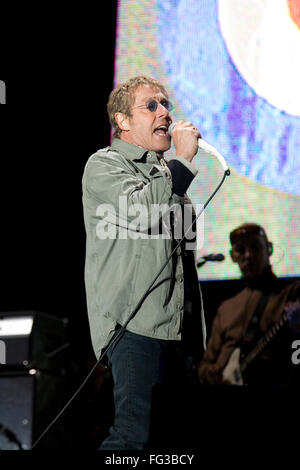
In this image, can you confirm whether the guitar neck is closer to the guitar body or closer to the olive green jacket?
the guitar body

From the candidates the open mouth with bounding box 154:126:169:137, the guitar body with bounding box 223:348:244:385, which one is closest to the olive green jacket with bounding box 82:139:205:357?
the open mouth with bounding box 154:126:169:137

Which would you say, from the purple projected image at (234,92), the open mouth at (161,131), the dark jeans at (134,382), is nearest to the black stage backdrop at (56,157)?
the purple projected image at (234,92)

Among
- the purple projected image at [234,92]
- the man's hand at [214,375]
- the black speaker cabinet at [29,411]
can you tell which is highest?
the purple projected image at [234,92]

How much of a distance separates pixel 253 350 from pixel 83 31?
2053 mm

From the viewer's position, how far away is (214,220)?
136 inches

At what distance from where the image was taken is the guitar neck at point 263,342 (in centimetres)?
347

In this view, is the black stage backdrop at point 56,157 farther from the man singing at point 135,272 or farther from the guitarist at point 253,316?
the man singing at point 135,272

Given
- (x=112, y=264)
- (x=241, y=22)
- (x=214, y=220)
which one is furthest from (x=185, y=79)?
(x=112, y=264)

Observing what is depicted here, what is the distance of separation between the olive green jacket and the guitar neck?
5.20 ft

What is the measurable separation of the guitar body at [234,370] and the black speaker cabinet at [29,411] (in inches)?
36.1

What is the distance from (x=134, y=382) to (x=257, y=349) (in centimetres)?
191

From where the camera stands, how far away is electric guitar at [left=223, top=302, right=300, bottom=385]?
11.0ft
